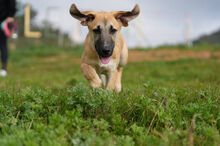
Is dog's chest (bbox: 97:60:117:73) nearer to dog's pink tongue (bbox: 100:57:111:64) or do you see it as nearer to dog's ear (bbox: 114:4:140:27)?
dog's pink tongue (bbox: 100:57:111:64)

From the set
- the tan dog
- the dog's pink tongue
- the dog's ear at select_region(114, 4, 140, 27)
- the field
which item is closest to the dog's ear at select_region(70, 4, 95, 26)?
the tan dog

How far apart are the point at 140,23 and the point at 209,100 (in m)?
16.9

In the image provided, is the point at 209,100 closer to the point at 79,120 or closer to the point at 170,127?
the point at 170,127

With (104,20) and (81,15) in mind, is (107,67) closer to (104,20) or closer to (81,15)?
(104,20)

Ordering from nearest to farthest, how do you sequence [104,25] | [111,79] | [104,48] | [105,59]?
[104,48]
[104,25]
[105,59]
[111,79]

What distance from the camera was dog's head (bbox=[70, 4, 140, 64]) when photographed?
3497 mm

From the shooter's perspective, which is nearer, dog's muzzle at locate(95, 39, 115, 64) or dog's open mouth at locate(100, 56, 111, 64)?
dog's muzzle at locate(95, 39, 115, 64)

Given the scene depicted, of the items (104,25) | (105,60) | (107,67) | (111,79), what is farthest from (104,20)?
(111,79)

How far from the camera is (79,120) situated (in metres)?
2.13

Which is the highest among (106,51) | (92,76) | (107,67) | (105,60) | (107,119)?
(106,51)

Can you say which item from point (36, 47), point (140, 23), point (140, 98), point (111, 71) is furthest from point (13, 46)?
point (140, 98)

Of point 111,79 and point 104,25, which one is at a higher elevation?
point 104,25

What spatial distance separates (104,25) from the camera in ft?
11.8

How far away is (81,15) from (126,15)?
642 millimetres
